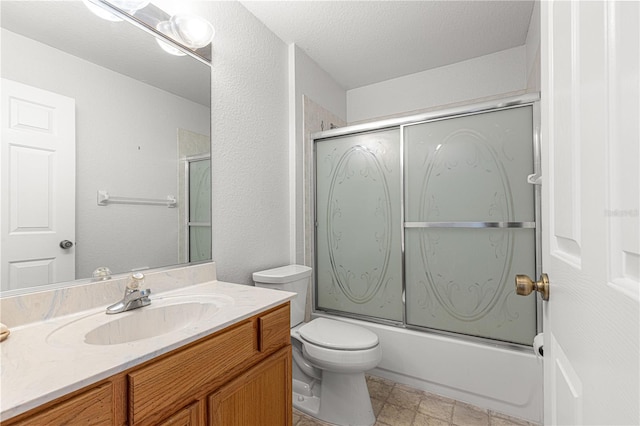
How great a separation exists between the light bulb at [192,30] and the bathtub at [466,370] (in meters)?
2.02

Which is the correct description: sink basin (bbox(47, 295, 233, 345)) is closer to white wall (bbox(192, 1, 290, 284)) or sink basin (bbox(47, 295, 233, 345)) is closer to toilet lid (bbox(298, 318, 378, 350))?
white wall (bbox(192, 1, 290, 284))

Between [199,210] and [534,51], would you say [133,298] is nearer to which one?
[199,210]

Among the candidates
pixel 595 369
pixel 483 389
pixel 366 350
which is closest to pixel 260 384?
pixel 366 350

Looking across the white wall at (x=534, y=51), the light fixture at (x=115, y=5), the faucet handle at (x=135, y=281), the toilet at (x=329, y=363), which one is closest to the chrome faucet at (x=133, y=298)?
the faucet handle at (x=135, y=281)

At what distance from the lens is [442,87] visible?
2.53 meters

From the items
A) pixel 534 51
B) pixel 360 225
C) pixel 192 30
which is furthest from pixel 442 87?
pixel 192 30

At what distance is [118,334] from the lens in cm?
98

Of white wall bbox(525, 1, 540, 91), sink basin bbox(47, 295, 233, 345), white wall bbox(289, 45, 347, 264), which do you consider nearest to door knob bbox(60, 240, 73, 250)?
sink basin bbox(47, 295, 233, 345)

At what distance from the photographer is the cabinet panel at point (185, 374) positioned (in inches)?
27.5

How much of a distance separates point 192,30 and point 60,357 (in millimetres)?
1377

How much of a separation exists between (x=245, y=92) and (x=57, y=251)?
1.25 metres

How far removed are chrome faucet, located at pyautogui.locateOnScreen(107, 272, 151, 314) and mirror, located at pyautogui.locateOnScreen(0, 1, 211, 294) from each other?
125 mm

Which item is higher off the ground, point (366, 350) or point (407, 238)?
point (407, 238)

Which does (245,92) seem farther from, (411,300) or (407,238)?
(411,300)
